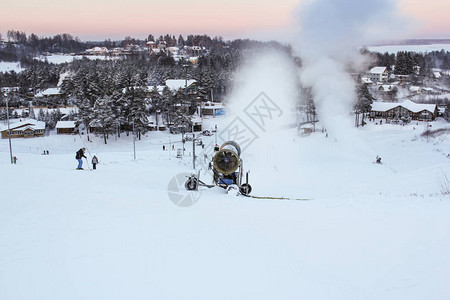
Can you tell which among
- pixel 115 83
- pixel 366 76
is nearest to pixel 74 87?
pixel 115 83

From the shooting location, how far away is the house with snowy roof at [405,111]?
55.0 m

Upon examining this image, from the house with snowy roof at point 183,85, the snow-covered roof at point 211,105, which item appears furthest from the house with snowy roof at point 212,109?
the house with snowy roof at point 183,85

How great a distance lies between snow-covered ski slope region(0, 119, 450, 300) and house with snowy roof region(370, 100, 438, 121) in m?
49.7

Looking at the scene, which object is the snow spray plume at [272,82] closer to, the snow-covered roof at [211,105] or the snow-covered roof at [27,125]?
the snow-covered roof at [211,105]

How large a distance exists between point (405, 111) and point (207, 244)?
5817 cm

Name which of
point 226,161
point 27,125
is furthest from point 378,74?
point 226,161

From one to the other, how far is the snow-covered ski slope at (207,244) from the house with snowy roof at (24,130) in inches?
1388

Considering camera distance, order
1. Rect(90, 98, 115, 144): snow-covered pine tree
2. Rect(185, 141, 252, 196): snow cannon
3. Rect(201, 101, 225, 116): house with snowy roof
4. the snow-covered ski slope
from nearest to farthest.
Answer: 1. the snow-covered ski slope
2. Rect(185, 141, 252, 196): snow cannon
3. Rect(90, 98, 115, 144): snow-covered pine tree
4. Rect(201, 101, 225, 116): house with snowy roof

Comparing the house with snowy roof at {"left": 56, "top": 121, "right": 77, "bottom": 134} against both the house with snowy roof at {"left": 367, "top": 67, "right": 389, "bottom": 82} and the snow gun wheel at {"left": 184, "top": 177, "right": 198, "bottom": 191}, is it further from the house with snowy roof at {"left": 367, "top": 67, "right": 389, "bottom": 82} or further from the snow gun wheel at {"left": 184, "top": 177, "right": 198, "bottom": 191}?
the house with snowy roof at {"left": 367, "top": 67, "right": 389, "bottom": 82}

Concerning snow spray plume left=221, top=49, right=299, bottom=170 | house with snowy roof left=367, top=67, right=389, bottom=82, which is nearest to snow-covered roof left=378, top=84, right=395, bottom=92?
house with snowy roof left=367, top=67, right=389, bottom=82

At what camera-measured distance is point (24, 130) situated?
45500 mm

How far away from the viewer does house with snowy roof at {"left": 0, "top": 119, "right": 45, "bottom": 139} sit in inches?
1759

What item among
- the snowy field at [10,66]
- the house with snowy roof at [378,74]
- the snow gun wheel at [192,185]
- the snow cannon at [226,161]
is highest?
the snowy field at [10,66]

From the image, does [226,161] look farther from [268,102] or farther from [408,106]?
[408,106]
